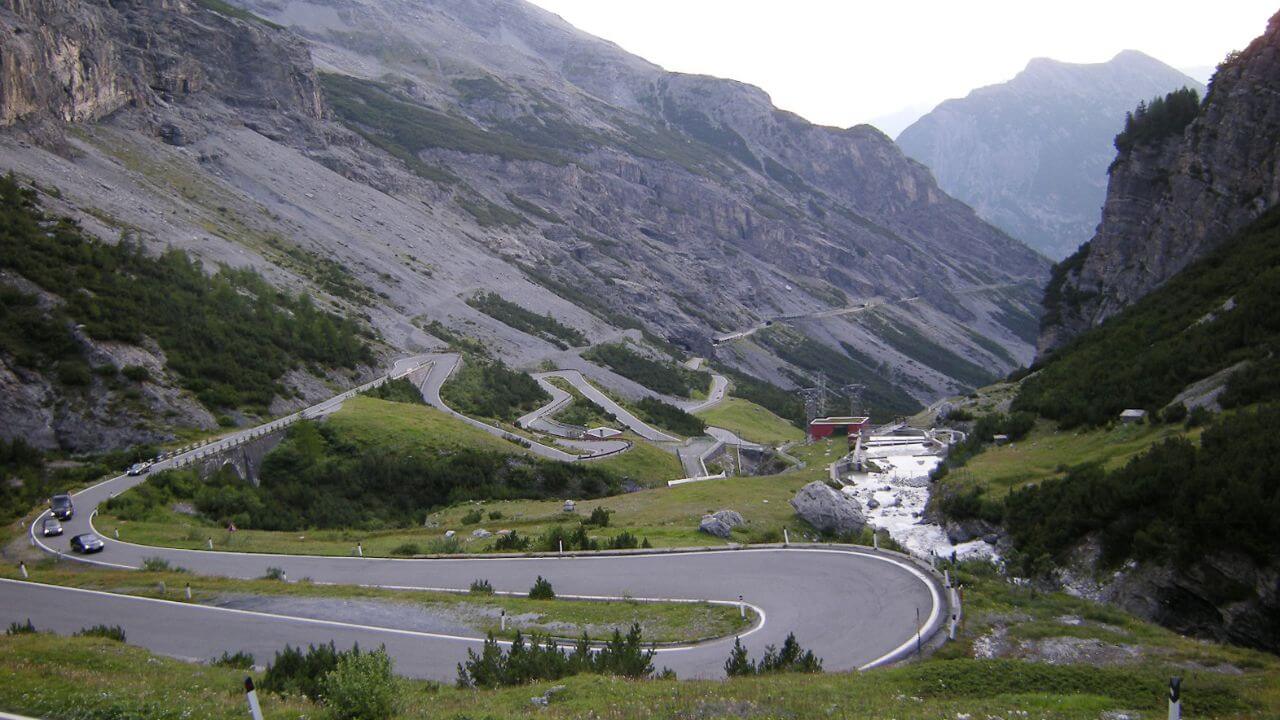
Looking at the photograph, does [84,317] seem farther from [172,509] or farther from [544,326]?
[544,326]

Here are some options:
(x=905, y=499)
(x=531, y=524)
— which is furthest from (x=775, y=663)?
(x=905, y=499)

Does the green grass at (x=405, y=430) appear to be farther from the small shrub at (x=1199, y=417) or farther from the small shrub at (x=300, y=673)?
the small shrub at (x=1199, y=417)

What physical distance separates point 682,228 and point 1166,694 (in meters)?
185

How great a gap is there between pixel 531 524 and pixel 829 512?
495 inches

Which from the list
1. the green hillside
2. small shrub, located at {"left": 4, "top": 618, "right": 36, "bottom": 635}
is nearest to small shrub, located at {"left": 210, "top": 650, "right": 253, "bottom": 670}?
small shrub, located at {"left": 4, "top": 618, "right": 36, "bottom": 635}

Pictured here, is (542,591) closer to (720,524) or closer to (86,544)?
(720,524)

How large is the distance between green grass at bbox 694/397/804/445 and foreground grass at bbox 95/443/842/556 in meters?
38.7

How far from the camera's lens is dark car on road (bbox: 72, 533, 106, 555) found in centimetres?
2406

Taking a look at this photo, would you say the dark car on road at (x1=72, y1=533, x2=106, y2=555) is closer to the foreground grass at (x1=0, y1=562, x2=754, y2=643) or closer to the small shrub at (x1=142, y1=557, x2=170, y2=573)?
the foreground grass at (x1=0, y1=562, x2=754, y2=643)

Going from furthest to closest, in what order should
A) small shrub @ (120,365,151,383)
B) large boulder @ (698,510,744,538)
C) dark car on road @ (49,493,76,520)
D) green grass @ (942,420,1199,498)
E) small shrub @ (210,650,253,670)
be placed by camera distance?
small shrub @ (120,365,151,383)
dark car on road @ (49,493,76,520)
green grass @ (942,420,1199,498)
large boulder @ (698,510,744,538)
small shrub @ (210,650,253,670)

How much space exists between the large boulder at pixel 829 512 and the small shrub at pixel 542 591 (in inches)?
548

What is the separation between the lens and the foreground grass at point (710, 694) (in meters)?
9.42

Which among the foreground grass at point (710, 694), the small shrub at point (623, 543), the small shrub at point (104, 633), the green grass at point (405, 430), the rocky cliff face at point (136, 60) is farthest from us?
the rocky cliff face at point (136, 60)

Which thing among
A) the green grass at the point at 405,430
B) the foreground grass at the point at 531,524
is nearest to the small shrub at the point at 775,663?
the foreground grass at the point at 531,524
